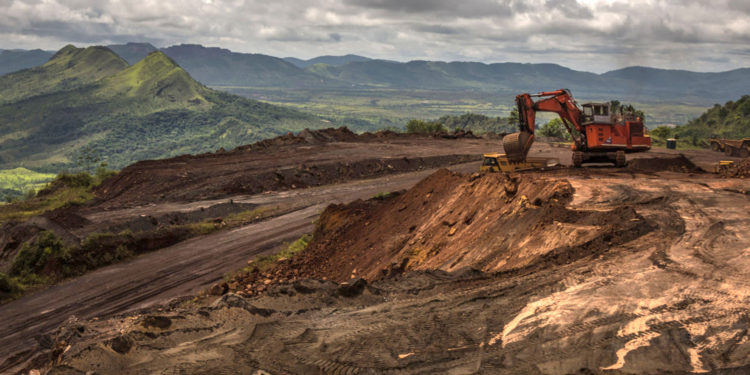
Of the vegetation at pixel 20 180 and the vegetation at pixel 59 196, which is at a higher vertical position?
the vegetation at pixel 59 196

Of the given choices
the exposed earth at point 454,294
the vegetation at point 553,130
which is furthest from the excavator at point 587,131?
the vegetation at point 553,130

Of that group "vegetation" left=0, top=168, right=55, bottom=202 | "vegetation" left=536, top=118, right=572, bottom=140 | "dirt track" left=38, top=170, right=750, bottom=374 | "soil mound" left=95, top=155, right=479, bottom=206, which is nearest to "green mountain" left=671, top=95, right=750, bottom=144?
"vegetation" left=536, top=118, right=572, bottom=140

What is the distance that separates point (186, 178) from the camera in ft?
143

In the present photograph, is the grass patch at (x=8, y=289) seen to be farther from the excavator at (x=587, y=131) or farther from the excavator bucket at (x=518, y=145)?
the excavator bucket at (x=518, y=145)

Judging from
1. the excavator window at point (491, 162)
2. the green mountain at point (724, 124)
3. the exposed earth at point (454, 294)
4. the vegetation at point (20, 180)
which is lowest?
the vegetation at point (20, 180)

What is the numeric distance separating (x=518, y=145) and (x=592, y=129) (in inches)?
145

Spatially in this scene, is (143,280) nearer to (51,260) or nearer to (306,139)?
(51,260)

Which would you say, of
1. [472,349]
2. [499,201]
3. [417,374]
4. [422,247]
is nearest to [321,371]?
[417,374]

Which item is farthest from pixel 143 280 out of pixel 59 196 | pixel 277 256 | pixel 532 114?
pixel 59 196

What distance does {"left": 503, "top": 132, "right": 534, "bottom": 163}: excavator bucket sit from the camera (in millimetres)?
28111

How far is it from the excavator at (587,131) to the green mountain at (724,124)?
6754cm

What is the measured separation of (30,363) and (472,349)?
12.2 meters

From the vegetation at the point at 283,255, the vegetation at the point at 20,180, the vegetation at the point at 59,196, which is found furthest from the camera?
the vegetation at the point at 20,180

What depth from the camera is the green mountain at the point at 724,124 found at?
87769 mm
